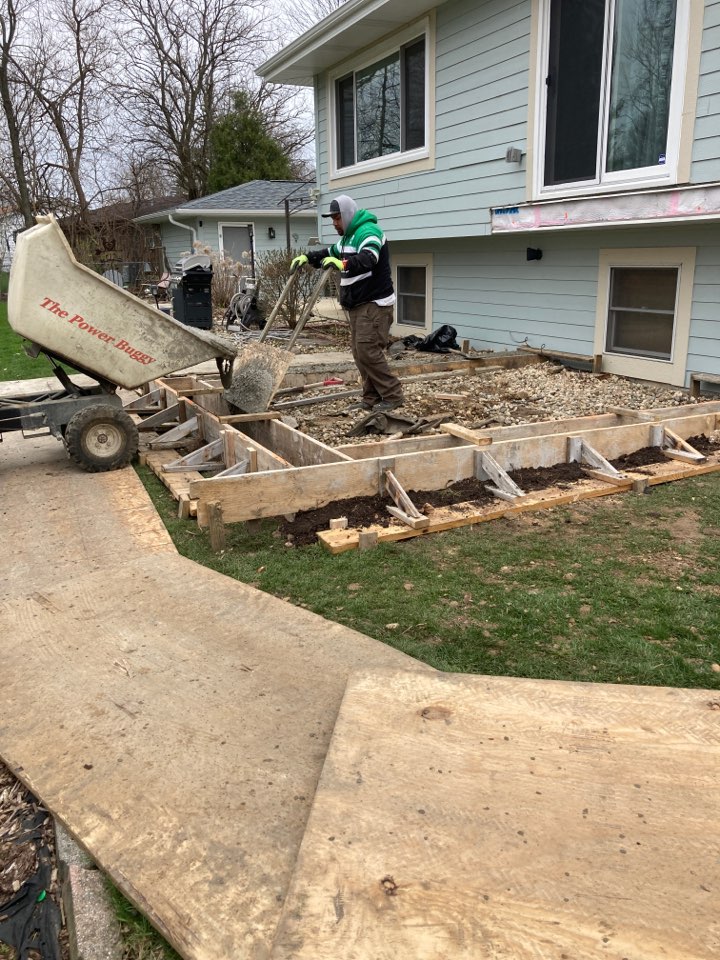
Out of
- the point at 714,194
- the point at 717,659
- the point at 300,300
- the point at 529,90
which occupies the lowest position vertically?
the point at 717,659

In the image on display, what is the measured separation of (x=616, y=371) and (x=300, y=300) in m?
7.62

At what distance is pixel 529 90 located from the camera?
828 cm

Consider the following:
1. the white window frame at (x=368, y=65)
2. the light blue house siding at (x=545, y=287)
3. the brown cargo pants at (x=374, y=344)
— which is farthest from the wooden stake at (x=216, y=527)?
the white window frame at (x=368, y=65)

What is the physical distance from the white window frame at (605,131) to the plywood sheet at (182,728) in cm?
586

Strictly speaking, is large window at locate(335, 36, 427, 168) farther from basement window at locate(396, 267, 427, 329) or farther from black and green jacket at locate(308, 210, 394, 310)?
black and green jacket at locate(308, 210, 394, 310)

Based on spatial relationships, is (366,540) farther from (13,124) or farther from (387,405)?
(13,124)

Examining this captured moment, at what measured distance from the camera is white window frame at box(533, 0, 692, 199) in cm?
651

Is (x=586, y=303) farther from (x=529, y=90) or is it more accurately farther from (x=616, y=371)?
(x=529, y=90)

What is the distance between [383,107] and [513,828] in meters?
11.4

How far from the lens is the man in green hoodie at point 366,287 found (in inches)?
250

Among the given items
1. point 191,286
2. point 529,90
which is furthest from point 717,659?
point 191,286

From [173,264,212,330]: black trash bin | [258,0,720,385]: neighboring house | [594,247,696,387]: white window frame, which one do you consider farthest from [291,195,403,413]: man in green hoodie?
[173,264,212,330]: black trash bin

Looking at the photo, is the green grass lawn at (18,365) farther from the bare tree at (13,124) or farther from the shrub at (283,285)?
the bare tree at (13,124)

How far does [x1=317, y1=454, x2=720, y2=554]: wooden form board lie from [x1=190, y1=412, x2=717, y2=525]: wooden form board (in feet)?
1.07
